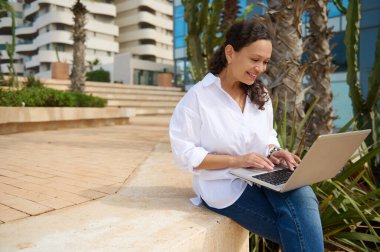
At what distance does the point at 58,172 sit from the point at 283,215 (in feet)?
7.33

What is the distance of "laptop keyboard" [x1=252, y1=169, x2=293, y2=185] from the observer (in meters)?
1.81

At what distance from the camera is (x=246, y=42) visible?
6.55ft

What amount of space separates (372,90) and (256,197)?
2.35 m

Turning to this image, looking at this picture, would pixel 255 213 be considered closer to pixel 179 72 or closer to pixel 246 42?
pixel 246 42

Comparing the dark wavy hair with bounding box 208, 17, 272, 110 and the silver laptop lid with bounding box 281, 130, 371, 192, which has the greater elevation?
the dark wavy hair with bounding box 208, 17, 272, 110

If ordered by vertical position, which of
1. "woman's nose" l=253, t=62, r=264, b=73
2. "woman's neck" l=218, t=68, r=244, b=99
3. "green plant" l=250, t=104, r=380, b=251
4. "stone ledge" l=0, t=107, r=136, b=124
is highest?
"woman's nose" l=253, t=62, r=264, b=73

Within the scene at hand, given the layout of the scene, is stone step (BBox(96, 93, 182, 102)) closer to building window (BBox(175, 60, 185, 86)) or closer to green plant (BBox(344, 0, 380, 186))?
building window (BBox(175, 60, 185, 86))

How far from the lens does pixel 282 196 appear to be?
1846mm

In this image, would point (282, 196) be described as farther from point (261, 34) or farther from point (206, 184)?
point (261, 34)

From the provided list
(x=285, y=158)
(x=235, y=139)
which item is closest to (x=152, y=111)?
(x=235, y=139)

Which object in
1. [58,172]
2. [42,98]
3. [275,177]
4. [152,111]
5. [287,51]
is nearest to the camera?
[275,177]

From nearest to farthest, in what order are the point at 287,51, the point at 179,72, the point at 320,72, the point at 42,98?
the point at 287,51 → the point at 320,72 → the point at 42,98 → the point at 179,72

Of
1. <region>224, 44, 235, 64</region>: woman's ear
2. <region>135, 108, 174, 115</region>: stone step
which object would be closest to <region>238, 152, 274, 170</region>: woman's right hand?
<region>224, 44, 235, 64</region>: woman's ear

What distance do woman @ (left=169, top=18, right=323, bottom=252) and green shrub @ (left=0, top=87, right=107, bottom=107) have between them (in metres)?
6.01
